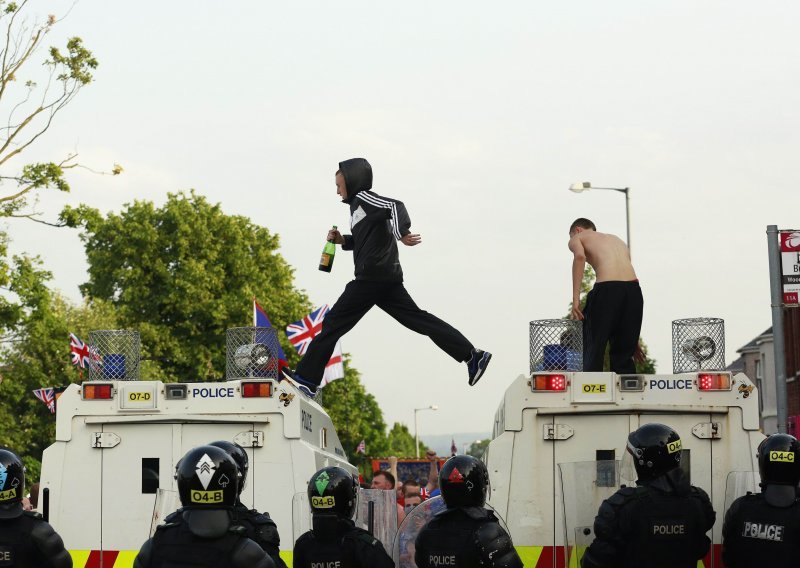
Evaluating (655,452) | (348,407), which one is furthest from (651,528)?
(348,407)

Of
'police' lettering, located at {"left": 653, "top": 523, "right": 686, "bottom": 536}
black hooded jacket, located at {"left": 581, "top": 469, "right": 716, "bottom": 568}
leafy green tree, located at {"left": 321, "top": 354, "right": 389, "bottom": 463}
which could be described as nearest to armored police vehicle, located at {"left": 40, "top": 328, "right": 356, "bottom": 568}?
black hooded jacket, located at {"left": 581, "top": 469, "right": 716, "bottom": 568}

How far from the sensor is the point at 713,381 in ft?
32.3

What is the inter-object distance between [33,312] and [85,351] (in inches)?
215

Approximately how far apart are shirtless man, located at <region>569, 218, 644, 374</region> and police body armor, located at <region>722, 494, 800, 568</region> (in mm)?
3571

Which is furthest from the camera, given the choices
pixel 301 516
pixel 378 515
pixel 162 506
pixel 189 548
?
pixel 378 515

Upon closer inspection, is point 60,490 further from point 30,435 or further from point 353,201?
point 30,435

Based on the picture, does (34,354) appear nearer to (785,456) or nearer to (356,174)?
(356,174)

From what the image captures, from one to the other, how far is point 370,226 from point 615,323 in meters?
2.08

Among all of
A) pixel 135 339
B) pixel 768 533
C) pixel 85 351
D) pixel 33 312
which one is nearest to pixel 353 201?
pixel 135 339

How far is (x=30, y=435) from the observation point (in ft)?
138

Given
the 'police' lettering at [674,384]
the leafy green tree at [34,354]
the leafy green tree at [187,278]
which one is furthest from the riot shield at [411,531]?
the leafy green tree at [187,278]

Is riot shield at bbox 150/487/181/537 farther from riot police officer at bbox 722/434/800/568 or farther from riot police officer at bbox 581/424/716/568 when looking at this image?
riot police officer at bbox 722/434/800/568

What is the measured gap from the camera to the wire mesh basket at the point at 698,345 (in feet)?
33.5

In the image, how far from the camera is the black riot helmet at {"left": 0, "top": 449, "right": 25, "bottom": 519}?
22.9 feet
